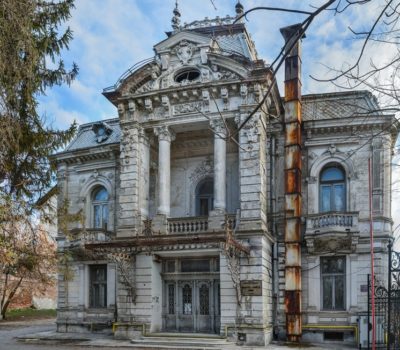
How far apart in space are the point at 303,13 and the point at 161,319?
1944 cm

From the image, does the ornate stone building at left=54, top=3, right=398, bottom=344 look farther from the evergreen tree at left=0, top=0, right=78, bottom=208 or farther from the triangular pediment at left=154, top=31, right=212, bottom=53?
the evergreen tree at left=0, top=0, right=78, bottom=208

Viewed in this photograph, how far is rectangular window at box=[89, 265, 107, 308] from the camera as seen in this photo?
82.7 feet

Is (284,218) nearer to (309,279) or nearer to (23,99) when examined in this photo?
(309,279)

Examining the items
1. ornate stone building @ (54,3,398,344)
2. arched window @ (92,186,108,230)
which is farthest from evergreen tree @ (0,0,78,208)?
arched window @ (92,186,108,230)

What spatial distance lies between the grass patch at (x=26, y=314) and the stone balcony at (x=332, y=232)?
23.8 meters

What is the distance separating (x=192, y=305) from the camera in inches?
867

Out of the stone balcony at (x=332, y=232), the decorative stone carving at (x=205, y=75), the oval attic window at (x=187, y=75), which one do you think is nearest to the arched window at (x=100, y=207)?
the oval attic window at (x=187, y=75)

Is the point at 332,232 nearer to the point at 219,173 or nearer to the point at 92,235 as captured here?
the point at 219,173

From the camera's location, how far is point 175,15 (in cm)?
2678

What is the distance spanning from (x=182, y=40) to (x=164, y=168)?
5.43 metres

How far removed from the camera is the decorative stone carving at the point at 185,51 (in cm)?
2219

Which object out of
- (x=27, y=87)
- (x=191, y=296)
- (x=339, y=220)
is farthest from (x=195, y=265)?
(x=27, y=87)

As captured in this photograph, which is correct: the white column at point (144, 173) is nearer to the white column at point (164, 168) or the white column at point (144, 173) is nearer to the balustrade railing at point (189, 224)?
the white column at point (164, 168)

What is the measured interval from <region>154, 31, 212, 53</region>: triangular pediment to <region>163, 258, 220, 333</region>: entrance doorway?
8945 mm
